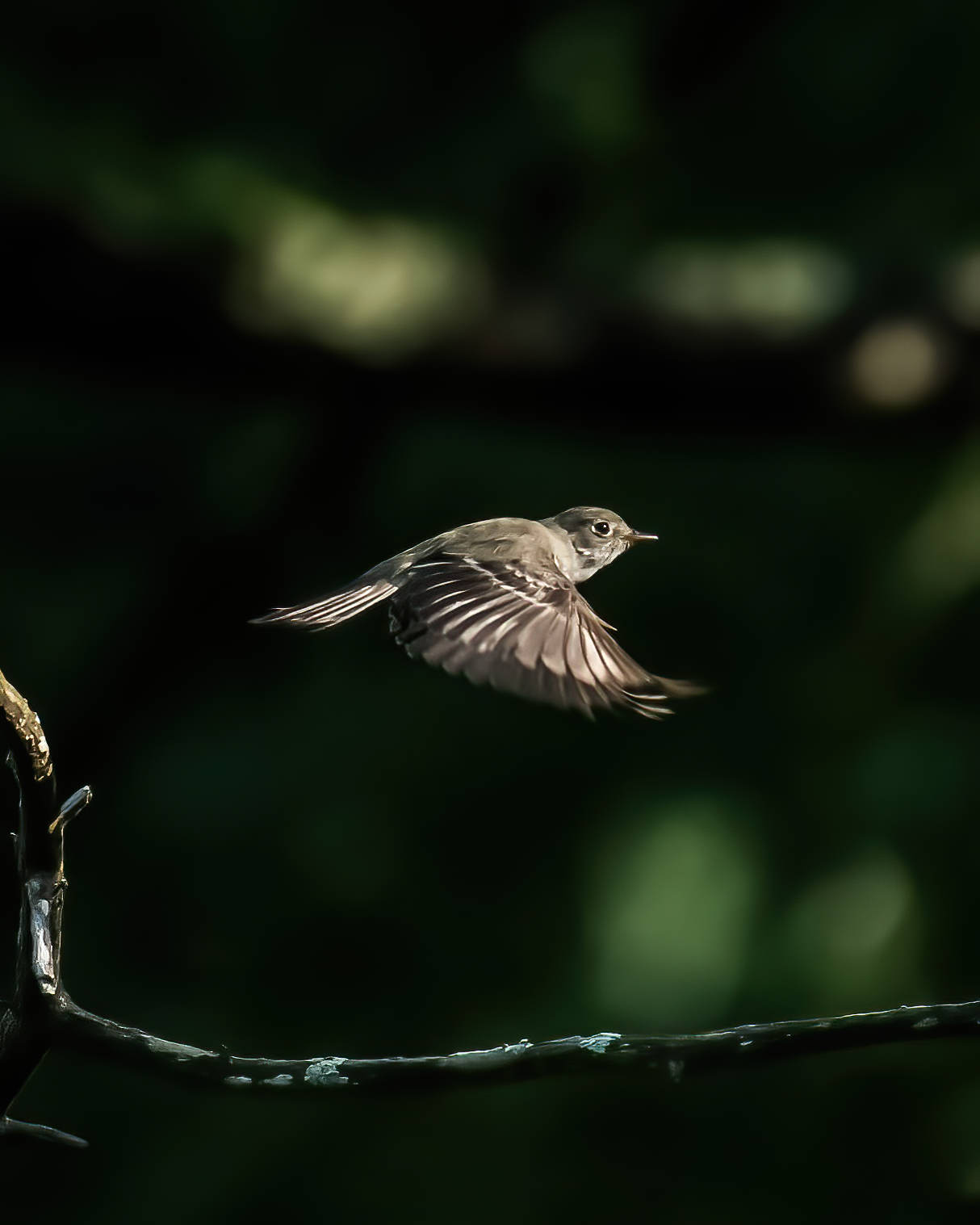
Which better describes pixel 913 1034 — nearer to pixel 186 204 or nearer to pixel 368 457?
pixel 186 204

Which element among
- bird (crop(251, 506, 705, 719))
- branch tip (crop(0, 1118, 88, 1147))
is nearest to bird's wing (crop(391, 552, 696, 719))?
bird (crop(251, 506, 705, 719))

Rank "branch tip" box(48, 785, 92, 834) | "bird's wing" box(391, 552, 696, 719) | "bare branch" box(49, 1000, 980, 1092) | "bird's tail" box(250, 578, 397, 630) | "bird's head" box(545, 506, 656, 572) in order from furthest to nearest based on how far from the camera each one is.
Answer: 1. "bird's head" box(545, 506, 656, 572)
2. "bird's tail" box(250, 578, 397, 630)
3. "bird's wing" box(391, 552, 696, 719)
4. "branch tip" box(48, 785, 92, 834)
5. "bare branch" box(49, 1000, 980, 1092)

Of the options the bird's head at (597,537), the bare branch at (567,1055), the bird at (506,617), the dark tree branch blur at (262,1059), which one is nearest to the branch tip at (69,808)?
the dark tree branch blur at (262,1059)

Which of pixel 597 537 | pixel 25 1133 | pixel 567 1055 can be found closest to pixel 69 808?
pixel 25 1133

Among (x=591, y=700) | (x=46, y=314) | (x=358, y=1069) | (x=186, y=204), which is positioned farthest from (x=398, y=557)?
(x=186, y=204)

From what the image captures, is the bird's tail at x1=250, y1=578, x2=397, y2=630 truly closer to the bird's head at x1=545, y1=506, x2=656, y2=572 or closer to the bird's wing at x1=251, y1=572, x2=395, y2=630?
the bird's wing at x1=251, y1=572, x2=395, y2=630

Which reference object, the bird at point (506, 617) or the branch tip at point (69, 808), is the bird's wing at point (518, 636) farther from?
the branch tip at point (69, 808)

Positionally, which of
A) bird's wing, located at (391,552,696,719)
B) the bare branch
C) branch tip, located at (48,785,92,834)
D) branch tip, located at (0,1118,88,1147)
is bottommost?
branch tip, located at (0,1118,88,1147)
